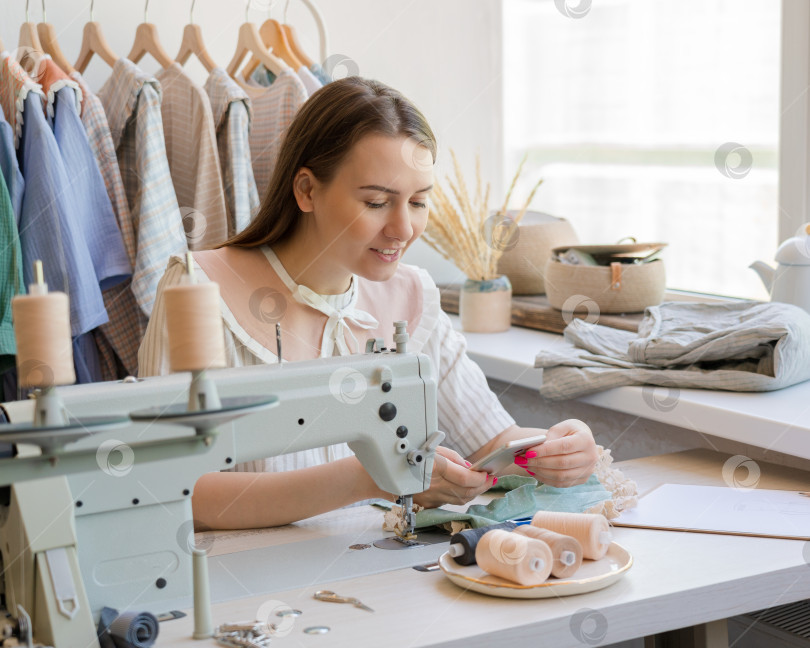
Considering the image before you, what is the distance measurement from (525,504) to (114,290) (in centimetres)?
119

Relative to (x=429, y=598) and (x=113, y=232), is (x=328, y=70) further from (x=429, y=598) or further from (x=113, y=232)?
(x=429, y=598)

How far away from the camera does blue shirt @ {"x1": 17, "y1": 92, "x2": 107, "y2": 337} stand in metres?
2.07

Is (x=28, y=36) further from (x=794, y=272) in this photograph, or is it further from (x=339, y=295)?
(x=794, y=272)

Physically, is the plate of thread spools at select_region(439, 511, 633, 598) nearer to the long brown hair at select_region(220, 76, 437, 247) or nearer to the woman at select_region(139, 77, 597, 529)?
the woman at select_region(139, 77, 597, 529)

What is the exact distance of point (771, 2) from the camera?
2.46 meters

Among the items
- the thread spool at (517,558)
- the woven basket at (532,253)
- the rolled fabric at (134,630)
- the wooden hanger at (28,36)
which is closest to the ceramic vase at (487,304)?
the woven basket at (532,253)

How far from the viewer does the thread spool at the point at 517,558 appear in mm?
1225

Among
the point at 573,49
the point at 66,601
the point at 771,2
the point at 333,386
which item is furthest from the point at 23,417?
the point at 573,49

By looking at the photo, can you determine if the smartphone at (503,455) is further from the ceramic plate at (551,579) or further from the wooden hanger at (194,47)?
the wooden hanger at (194,47)

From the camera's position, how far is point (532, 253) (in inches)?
113

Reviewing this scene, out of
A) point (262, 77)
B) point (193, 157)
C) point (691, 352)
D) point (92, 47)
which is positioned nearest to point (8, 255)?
point (193, 157)

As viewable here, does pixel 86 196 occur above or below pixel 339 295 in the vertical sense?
above

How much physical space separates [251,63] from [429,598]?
69.5 inches

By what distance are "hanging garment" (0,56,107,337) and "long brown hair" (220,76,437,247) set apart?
47 centimetres
